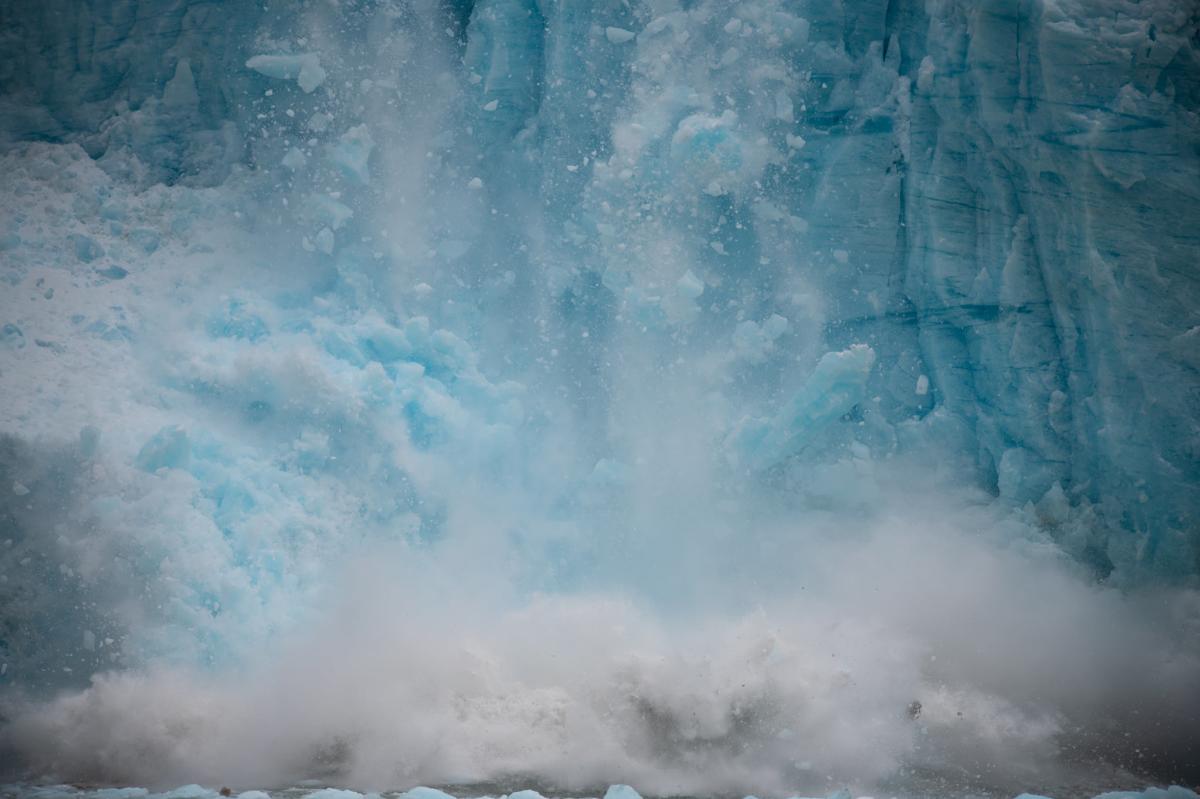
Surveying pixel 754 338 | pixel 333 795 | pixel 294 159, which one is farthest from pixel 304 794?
pixel 294 159

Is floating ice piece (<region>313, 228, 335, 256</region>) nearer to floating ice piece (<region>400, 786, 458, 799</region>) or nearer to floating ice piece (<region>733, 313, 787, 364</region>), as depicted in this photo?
floating ice piece (<region>733, 313, 787, 364</region>)

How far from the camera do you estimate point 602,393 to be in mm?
7707

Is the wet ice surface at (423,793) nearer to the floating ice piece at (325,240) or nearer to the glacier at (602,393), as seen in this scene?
the glacier at (602,393)

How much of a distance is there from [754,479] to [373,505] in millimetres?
2752

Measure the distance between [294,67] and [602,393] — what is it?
3275mm

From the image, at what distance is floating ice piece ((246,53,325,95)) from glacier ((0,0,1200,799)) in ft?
0.12

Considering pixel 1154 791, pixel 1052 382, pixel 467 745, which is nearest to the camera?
pixel 1154 791

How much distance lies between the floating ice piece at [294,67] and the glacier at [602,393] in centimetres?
4

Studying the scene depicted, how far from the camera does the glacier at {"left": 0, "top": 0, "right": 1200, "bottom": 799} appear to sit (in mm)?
6250

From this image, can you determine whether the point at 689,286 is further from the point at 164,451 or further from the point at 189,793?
the point at 189,793

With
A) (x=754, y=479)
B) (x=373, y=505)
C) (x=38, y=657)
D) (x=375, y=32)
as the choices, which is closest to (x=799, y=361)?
(x=754, y=479)

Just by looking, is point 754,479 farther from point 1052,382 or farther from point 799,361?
point 1052,382

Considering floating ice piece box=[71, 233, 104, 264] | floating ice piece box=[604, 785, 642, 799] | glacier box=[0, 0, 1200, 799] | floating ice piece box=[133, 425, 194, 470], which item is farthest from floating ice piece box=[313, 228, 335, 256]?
floating ice piece box=[604, 785, 642, 799]

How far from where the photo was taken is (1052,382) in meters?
7.13
